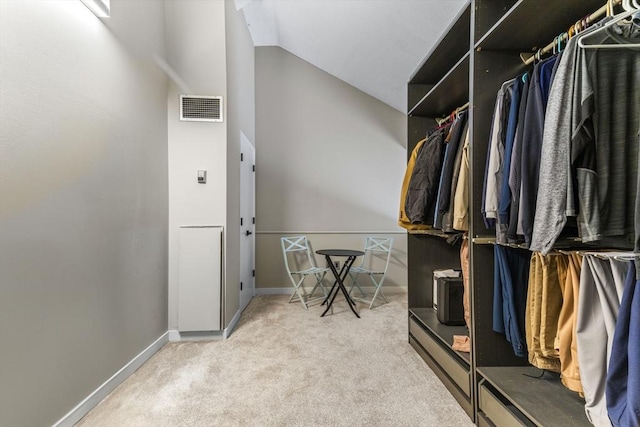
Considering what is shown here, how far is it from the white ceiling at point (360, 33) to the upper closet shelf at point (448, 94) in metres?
0.72

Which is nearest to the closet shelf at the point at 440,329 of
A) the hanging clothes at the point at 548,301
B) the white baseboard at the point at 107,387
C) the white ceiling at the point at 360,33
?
the hanging clothes at the point at 548,301

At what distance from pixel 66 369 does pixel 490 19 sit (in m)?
2.87

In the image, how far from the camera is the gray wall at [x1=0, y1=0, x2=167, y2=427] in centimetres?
122

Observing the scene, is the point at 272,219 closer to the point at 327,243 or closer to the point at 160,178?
the point at 327,243

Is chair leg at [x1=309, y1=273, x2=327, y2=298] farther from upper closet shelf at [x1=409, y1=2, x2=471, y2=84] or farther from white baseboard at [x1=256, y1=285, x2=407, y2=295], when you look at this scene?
upper closet shelf at [x1=409, y1=2, x2=471, y2=84]

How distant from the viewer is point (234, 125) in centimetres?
295

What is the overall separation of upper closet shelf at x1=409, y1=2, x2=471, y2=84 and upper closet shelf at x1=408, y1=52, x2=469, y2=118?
27 centimetres

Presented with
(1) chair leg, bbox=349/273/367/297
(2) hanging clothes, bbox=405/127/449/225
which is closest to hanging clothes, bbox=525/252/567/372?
(2) hanging clothes, bbox=405/127/449/225

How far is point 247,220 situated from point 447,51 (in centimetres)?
273

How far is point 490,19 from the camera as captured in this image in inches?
59.3

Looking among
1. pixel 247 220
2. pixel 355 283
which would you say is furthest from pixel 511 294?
pixel 247 220

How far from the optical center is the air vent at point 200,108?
8.40ft

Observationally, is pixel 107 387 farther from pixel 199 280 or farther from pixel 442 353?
pixel 442 353

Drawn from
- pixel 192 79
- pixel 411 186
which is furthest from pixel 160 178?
pixel 411 186
